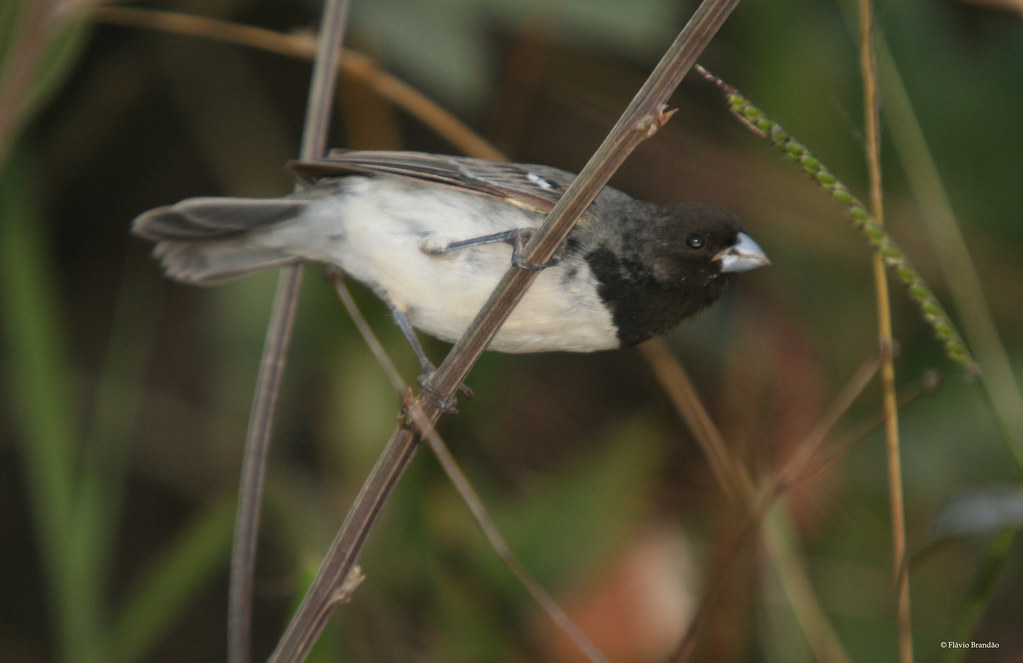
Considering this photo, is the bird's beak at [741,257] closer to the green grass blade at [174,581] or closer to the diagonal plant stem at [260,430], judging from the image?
the diagonal plant stem at [260,430]

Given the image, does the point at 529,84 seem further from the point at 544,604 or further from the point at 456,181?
the point at 544,604

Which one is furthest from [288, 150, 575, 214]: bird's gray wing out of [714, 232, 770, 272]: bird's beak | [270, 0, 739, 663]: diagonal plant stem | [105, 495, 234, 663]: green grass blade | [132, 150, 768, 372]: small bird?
[105, 495, 234, 663]: green grass blade

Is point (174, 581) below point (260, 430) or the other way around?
below

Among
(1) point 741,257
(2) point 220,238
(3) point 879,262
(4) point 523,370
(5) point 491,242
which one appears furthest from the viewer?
(4) point 523,370

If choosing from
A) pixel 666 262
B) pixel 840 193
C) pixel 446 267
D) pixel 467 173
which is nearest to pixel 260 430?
pixel 446 267

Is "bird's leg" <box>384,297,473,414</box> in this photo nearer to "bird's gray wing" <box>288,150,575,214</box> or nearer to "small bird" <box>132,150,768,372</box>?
"small bird" <box>132,150,768,372</box>

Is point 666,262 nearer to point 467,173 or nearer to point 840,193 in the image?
point 467,173
